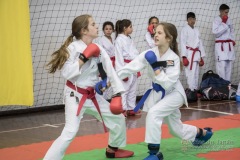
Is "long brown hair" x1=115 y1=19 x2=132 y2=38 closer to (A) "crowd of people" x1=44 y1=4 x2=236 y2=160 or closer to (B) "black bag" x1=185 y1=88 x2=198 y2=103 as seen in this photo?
(B) "black bag" x1=185 y1=88 x2=198 y2=103

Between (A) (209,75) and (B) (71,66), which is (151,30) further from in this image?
(B) (71,66)

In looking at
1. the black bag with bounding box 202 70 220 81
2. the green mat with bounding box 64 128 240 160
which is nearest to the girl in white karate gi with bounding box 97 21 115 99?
the black bag with bounding box 202 70 220 81

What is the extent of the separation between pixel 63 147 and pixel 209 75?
6320 mm

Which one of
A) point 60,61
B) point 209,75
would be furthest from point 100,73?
point 209,75

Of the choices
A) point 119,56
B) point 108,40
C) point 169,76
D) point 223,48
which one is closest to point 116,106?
point 169,76

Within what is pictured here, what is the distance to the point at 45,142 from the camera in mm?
5570

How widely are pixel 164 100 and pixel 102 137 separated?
5.00 feet

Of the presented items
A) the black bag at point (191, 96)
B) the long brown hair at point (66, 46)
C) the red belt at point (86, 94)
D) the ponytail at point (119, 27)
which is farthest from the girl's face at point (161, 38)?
the black bag at point (191, 96)

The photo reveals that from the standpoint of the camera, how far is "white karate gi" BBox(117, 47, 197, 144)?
4.36 meters

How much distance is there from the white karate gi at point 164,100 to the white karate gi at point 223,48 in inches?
222

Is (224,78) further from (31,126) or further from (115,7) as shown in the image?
(31,126)

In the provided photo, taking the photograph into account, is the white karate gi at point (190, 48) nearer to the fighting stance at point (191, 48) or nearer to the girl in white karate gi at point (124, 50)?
the fighting stance at point (191, 48)

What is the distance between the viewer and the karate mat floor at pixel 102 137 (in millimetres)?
4766

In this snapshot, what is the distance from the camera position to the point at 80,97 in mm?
4305
